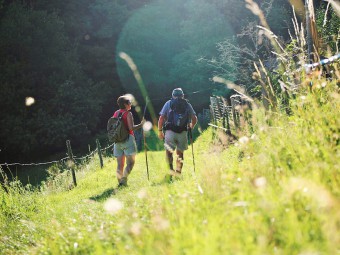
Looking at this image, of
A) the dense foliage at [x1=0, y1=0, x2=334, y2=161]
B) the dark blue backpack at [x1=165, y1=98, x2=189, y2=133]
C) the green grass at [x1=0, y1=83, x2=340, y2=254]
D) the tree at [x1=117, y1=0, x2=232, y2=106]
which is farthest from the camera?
the tree at [x1=117, y1=0, x2=232, y2=106]

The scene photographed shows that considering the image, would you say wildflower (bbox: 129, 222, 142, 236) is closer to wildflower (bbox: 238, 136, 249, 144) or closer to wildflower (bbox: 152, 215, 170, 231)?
wildflower (bbox: 152, 215, 170, 231)

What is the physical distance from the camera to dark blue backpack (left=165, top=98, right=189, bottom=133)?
26.0 feet

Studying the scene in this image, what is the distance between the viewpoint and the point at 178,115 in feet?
26.1

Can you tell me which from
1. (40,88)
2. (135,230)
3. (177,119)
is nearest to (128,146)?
(177,119)

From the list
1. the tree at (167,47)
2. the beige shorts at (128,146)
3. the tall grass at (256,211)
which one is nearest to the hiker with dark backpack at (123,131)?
the beige shorts at (128,146)

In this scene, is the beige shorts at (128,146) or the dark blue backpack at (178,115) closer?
the dark blue backpack at (178,115)

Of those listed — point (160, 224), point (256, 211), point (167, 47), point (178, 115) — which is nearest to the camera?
point (256, 211)

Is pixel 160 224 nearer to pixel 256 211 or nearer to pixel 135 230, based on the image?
pixel 135 230

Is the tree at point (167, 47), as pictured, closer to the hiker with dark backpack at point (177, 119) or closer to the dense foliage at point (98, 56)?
the dense foliage at point (98, 56)

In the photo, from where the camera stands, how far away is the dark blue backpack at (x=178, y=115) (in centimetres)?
793

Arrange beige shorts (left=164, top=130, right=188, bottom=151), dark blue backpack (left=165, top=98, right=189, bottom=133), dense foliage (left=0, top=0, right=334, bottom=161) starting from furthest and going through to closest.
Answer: dense foliage (left=0, top=0, right=334, bottom=161), beige shorts (left=164, top=130, right=188, bottom=151), dark blue backpack (left=165, top=98, right=189, bottom=133)

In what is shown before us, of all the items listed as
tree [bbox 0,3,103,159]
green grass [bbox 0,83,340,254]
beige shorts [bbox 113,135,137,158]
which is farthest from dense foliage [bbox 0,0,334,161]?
green grass [bbox 0,83,340,254]

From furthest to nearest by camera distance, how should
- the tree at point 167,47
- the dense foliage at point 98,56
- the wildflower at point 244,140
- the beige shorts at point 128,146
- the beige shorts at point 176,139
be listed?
the tree at point 167,47 → the dense foliage at point 98,56 → the beige shorts at point 128,146 → the beige shorts at point 176,139 → the wildflower at point 244,140

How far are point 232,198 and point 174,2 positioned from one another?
34.4 metres
